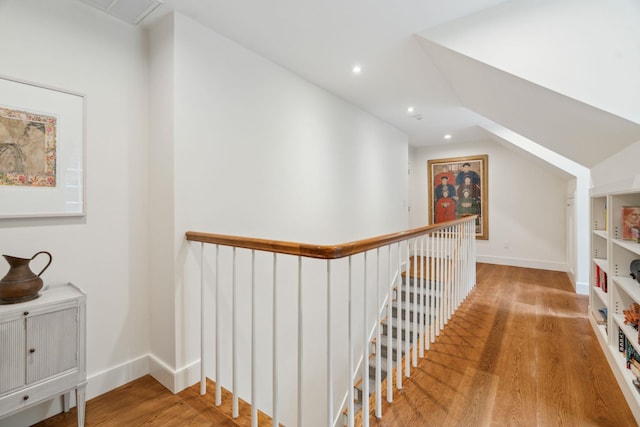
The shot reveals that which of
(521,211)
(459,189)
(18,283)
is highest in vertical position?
(459,189)

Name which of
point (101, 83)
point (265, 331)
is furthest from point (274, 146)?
point (265, 331)

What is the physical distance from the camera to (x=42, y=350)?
137 cm

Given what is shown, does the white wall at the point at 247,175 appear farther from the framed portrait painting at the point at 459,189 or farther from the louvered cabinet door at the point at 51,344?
the framed portrait painting at the point at 459,189

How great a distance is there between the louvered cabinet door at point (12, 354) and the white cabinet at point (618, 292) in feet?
10.0

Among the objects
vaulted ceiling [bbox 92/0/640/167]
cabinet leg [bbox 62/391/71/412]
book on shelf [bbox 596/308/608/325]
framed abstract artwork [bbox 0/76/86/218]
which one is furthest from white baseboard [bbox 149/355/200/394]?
book on shelf [bbox 596/308/608/325]

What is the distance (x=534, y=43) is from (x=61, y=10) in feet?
9.05

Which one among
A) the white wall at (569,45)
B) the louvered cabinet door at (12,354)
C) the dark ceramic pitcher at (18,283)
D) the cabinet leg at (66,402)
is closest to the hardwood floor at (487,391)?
the cabinet leg at (66,402)

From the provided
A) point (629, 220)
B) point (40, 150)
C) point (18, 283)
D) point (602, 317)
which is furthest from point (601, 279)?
point (40, 150)

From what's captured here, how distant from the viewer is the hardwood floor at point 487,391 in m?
1.55

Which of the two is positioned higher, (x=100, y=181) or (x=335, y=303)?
(x=100, y=181)

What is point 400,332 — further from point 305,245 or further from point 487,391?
point 305,245

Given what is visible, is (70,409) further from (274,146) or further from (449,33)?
(449,33)

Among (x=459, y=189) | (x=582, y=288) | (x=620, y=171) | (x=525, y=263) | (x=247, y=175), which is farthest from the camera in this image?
(x=459, y=189)

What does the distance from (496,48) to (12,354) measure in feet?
10.0
